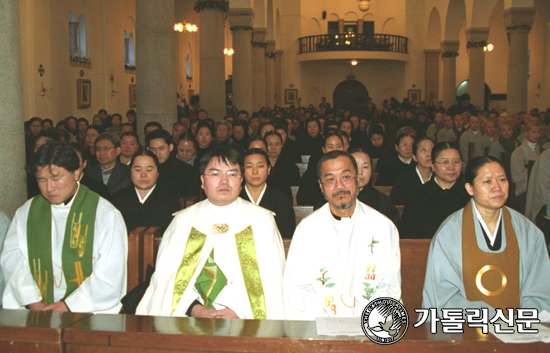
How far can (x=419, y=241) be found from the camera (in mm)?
3730

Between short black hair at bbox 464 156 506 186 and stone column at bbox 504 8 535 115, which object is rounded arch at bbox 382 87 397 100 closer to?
stone column at bbox 504 8 535 115

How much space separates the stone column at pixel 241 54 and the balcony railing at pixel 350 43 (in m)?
14.7

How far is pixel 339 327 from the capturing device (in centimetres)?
220

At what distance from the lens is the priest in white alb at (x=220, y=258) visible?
10.8 ft

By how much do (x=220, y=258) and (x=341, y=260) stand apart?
78cm

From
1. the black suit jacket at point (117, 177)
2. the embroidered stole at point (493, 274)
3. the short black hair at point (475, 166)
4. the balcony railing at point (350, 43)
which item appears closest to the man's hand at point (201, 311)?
the embroidered stole at point (493, 274)

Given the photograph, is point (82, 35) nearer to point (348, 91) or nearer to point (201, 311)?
point (201, 311)

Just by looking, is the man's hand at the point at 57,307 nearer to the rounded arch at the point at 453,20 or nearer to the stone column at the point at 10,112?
the stone column at the point at 10,112

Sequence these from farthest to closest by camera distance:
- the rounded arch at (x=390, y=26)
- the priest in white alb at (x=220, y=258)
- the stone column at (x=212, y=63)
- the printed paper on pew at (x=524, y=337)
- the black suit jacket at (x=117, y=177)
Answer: the rounded arch at (x=390, y=26) → the stone column at (x=212, y=63) → the black suit jacket at (x=117, y=177) → the priest in white alb at (x=220, y=258) → the printed paper on pew at (x=524, y=337)

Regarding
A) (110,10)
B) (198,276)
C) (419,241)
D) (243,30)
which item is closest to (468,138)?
(243,30)

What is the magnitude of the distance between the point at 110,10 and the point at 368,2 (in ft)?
58.5

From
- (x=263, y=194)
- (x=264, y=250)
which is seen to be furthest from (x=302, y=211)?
(x=264, y=250)

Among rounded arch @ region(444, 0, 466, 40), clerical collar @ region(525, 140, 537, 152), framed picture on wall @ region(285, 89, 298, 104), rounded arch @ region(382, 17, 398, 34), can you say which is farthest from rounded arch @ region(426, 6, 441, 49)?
clerical collar @ region(525, 140, 537, 152)

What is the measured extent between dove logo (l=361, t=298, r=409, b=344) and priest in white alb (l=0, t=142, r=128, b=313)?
1790 mm
